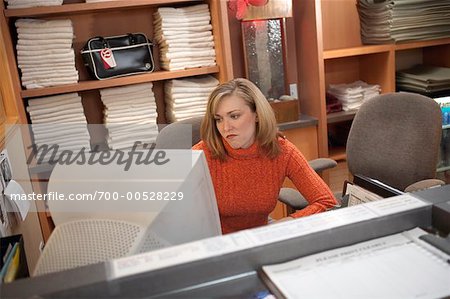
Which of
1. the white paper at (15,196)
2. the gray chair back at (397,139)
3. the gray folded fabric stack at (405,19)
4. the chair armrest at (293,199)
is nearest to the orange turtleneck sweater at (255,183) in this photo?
the chair armrest at (293,199)

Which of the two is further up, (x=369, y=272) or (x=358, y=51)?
(x=358, y=51)

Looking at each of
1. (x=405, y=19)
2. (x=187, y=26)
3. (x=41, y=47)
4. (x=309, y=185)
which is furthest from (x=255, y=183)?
(x=405, y=19)

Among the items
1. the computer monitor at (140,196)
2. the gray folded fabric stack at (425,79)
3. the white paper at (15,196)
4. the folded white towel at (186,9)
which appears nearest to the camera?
the computer monitor at (140,196)

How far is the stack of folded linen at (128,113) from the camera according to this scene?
2.35m

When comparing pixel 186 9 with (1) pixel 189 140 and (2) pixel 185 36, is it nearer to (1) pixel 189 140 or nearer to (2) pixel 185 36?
(2) pixel 185 36

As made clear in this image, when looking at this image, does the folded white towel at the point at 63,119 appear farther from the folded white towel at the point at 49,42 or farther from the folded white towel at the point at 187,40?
the folded white towel at the point at 187,40

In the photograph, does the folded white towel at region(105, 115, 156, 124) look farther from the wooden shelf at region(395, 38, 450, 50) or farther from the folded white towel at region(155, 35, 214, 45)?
the wooden shelf at region(395, 38, 450, 50)

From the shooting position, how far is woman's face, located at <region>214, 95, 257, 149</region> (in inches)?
65.7

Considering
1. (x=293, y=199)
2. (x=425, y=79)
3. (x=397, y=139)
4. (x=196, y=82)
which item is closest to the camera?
(x=293, y=199)

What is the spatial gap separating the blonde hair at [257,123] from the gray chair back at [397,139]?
1.95 ft

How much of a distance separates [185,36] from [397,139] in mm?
1169

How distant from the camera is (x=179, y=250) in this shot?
2.47 ft

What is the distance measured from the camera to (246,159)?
171 cm

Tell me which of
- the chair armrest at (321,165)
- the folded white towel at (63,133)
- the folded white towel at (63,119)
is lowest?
the chair armrest at (321,165)
